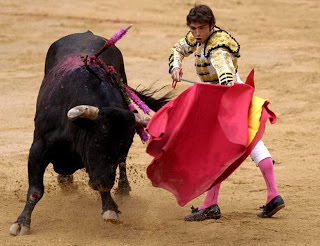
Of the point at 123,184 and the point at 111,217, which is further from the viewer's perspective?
the point at 123,184

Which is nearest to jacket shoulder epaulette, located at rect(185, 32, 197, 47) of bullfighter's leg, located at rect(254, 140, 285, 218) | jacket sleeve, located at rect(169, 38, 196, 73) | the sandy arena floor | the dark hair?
jacket sleeve, located at rect(169, 38, 196, 73)

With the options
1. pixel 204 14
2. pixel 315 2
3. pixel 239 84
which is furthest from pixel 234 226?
pixel 315 2

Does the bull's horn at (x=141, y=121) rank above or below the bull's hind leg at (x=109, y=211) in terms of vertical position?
above

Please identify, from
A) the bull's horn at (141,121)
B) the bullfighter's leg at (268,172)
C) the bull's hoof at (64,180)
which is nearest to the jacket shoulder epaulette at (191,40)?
the bull's horn at (141,121)

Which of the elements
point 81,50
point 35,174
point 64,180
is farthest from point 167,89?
point 35,174

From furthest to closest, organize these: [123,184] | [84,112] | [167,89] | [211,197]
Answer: [167,89] < [123,184] < [211,197] < [84,112]

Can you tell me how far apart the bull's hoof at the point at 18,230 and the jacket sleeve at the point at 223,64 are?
147 cm

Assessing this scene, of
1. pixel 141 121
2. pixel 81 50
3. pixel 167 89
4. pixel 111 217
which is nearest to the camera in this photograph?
pixel 111 217

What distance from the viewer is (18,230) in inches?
196

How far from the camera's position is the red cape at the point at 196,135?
489 centimetres

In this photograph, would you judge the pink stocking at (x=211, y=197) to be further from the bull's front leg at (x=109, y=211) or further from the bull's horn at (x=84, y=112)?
the bull's horn at (x=84, y=112)

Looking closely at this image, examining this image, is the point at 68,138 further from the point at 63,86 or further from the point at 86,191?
the point at 86,191

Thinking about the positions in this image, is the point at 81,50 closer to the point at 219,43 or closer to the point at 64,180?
the point at 64,180

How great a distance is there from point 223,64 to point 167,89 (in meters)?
4.49
